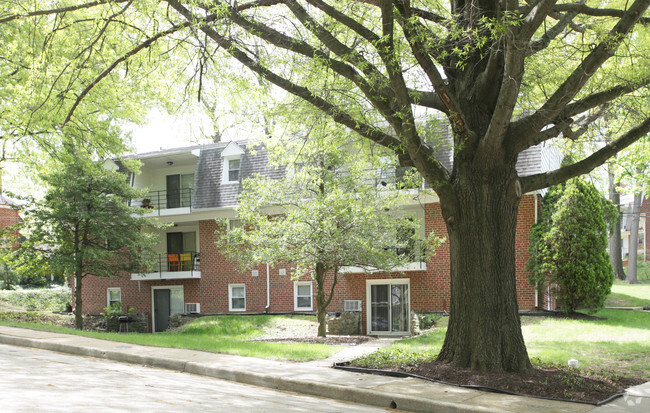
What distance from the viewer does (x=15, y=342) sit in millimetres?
13406

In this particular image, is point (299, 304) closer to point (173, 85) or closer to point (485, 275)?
point (173, 85)

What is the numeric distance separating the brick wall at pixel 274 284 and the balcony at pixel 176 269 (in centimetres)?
50

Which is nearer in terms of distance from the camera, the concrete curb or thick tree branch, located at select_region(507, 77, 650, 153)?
the concrete curb

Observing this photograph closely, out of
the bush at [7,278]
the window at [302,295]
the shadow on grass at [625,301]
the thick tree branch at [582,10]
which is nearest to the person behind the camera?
the thick tree branch at [582,10]

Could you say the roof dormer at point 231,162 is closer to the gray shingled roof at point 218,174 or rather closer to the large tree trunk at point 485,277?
the gray shingled roof at point 218,174

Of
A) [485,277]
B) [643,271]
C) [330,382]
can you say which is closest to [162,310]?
[330,382]

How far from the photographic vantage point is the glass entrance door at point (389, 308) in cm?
2269

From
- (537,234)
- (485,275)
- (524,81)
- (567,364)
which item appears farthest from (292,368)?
(537,234)

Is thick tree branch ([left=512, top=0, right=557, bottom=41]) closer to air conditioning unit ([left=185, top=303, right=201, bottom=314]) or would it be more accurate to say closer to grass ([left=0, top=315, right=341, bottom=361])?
grass ([left=0, top=315, right=341, bottom=361])

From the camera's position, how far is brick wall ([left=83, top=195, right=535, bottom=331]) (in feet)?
67.7

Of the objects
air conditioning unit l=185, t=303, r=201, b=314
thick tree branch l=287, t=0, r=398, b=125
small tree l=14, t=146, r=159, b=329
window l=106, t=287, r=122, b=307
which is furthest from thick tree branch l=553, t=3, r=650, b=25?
window l=106, t=287, r=122, b=307

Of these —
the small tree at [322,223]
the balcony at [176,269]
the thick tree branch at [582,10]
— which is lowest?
the balcony at [176,269]

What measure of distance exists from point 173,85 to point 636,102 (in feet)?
30.9

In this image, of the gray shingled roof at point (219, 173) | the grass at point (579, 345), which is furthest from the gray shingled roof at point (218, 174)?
the grass at point (579, 345)
